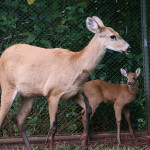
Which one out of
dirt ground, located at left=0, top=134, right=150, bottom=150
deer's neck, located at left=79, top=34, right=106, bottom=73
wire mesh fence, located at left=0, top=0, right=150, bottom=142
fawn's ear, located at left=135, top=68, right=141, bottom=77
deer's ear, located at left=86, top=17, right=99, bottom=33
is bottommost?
dirt ground, located at left=0, top=134, right=150, bottom=150

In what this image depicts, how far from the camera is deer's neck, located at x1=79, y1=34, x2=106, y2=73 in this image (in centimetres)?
531

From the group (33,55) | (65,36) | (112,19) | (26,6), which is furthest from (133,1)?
(33,55)

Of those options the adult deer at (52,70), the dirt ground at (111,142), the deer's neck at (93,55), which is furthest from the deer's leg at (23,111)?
the deer's neck at (93,55)

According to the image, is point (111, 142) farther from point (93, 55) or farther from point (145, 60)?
point (93, 55)

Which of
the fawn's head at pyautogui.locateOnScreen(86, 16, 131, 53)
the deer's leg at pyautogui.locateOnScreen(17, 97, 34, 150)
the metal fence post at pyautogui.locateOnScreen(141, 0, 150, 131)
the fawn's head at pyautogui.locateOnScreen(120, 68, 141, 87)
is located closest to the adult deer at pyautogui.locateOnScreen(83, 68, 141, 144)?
the fawn's head at pyautogui.locateOnScreen(120, 68, 141, 87)

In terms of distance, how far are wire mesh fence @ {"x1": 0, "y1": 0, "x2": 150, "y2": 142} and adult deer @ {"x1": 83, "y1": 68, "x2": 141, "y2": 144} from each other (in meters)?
0.20

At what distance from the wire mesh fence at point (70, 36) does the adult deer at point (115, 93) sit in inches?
8.0

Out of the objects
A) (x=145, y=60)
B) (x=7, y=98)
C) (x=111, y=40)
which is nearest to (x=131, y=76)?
(x=145, y=60)

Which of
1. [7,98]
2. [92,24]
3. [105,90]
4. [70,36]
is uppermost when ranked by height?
[92,24]

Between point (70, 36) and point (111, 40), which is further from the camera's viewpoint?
point (70, 36)

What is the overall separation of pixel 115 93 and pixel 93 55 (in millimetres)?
2347

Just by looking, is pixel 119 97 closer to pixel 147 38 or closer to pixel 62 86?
pixel 147 38

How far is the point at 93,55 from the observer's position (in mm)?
5312

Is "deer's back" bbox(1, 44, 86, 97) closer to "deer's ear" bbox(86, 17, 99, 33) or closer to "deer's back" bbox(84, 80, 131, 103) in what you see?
"deer's ear" bbox(86, 17, 99, 33)
